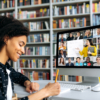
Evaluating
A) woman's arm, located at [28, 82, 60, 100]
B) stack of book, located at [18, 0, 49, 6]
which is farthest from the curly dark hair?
stack of book, located at [18, 0, 49, 6]

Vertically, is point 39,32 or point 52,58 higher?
point 39,32

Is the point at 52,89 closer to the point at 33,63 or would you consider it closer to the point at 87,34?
the point at 87,34

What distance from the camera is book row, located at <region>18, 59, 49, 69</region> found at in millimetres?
3273

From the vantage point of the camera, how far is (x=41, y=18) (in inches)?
134

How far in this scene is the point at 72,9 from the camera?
10.4 ft

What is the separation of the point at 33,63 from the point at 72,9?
62.6 inches

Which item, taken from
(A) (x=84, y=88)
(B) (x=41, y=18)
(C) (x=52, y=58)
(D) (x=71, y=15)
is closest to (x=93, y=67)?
(A) (x=84, y=88)

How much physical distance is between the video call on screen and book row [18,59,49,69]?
206 centimetres

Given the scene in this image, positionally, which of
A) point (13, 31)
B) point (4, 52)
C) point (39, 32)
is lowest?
point (4, 52)

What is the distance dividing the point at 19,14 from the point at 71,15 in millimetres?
1324

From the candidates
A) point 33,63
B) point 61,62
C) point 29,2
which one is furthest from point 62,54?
point 29,2

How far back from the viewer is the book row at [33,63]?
3273mm

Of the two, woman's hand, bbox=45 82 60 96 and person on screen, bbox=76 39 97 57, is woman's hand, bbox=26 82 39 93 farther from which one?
person on screen, bbox=76 39 97 57

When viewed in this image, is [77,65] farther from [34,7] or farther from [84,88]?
[34,7]
